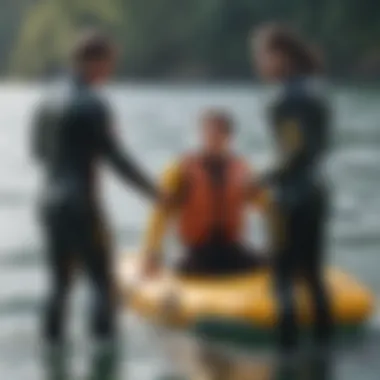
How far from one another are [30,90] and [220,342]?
4549 cm

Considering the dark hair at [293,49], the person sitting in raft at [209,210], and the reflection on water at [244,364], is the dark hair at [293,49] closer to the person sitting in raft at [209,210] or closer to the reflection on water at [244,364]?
the person sitting in raft at [209,210]

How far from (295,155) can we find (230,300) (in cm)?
124

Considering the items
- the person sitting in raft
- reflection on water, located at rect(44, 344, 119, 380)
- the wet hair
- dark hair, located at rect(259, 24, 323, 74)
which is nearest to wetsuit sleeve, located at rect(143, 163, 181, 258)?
the person sitting in raft

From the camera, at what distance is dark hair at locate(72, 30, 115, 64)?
25.7 feet

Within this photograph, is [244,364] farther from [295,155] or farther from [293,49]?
[293,49]

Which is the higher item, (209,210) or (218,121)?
(218,121)

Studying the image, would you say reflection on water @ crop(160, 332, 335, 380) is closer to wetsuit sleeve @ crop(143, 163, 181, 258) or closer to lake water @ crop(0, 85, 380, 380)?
lake water @ crop(0, 85, 380, 380)

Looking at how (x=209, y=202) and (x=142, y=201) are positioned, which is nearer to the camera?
(x=209, y=202)

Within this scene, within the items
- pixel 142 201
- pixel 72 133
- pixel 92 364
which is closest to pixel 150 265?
pixel 92 364

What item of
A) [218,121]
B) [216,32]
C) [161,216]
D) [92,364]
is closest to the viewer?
[218,121]

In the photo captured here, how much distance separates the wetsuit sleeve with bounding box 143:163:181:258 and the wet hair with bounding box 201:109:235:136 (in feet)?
1.43

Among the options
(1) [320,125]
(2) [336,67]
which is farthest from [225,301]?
(2) [336,67]

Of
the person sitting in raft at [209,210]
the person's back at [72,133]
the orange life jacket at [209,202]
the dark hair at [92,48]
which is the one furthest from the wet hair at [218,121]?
the dark hair at [92,48]

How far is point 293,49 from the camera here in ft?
26.5
